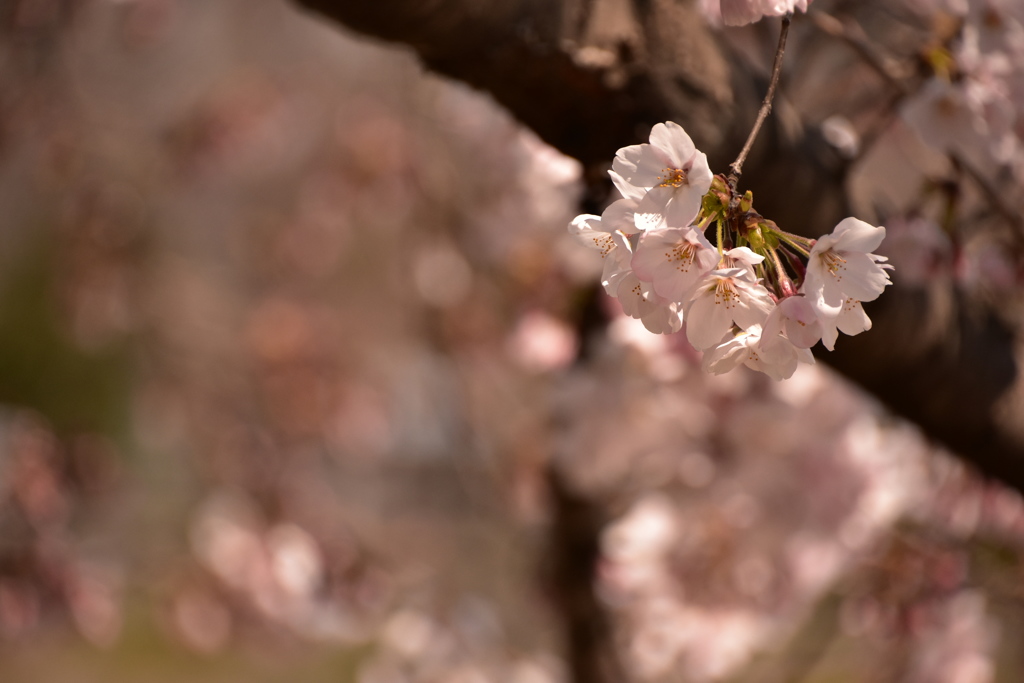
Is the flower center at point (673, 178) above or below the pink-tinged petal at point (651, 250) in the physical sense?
above

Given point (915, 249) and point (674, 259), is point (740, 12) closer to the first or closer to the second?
point (674, 259)

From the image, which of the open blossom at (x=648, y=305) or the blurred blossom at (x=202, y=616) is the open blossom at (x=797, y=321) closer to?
the open blossom at (x=648, y=305)

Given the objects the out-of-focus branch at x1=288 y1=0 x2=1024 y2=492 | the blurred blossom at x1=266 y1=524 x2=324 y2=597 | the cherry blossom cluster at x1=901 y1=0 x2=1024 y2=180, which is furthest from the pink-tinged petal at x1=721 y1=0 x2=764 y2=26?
the blurred blossom at x1=266 y1=524 x2=324 y2=597

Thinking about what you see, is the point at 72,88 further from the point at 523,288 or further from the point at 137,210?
the point at 523,288

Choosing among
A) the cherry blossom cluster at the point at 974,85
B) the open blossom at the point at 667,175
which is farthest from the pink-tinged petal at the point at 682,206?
the cherry blossom cluster at the point at 974,85

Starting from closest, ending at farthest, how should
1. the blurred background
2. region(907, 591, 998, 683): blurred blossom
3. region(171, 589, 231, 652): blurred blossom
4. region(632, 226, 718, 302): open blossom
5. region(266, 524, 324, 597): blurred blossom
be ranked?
region(632, 226, 718, 302): open blossom < the blurred background < region(907, 591, 998, 683): blurred blossom < region(266, 524, 324, 597): blurred blossom < region(171, 589, 231, 652): blurred blossom

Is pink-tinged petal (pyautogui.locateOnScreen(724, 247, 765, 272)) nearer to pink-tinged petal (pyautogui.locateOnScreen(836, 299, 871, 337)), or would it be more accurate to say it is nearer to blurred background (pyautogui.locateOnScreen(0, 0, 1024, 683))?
pink-tinged petal (pyautogui.locateOnScreen(836, 299, 871, 337))
